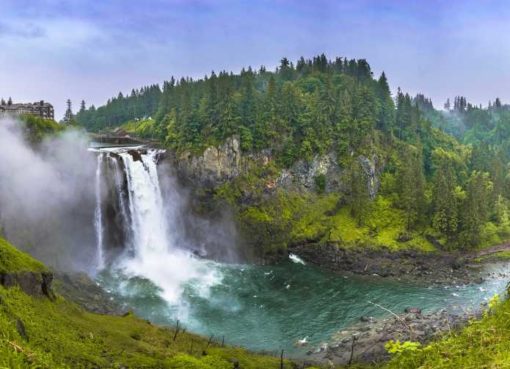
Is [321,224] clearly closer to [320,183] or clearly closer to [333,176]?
[320,183]

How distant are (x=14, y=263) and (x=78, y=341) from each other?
17.3 feet

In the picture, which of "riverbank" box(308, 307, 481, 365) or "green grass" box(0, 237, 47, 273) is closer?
"green grass" box(0, 237, 47, 273)

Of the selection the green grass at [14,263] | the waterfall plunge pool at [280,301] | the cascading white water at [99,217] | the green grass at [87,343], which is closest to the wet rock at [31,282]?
the green grass at [14,263]

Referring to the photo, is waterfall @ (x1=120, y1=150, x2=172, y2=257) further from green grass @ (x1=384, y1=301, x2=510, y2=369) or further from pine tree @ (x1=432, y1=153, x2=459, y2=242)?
green grass @ (x1=384, y1=301, x2=510, y2=369)

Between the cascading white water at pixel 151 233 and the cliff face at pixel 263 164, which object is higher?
the cliff face at pixel 263 164

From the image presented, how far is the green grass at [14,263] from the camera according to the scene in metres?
19.7


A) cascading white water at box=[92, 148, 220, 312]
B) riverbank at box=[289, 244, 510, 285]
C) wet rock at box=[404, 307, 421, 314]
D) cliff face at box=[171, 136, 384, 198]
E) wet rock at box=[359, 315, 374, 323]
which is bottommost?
wet rock at box=[359, 315, 374, 323]

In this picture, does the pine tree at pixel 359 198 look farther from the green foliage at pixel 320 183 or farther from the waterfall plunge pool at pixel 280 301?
the waterfall plunge pool at pixel 280 301

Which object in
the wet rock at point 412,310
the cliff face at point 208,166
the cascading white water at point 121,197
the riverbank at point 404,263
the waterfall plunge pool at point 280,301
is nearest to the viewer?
the waterfall plunge pool at point 280,301

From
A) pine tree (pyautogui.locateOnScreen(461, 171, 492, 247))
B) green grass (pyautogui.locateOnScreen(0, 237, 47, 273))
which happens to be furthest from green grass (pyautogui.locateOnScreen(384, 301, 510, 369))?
pine tree (pyautogui.locateOnScreen(461, 171, 492, 247))

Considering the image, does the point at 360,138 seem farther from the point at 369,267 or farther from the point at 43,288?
the point at 43,288

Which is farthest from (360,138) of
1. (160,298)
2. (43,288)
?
(43,288)

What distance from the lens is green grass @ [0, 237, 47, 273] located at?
777 inches

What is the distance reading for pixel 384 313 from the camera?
3947cm
